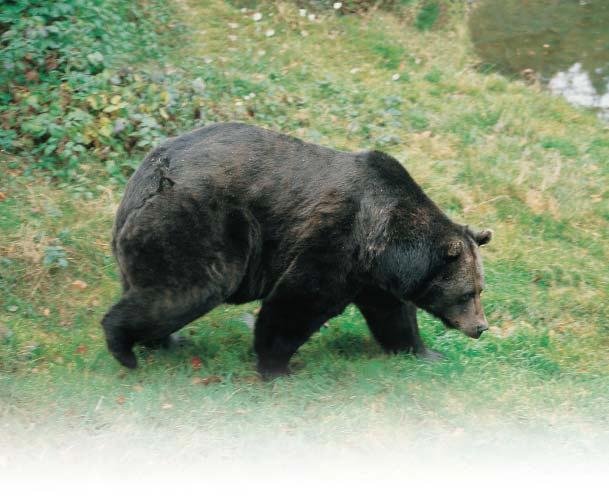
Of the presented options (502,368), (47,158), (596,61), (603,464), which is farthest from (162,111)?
(596,61)

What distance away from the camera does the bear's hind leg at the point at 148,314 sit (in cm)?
558

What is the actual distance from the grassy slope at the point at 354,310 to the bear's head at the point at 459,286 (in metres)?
0.40

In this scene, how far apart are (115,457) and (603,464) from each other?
10.1 ft

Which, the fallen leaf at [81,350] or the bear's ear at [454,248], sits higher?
the bear's ear at [454,248]

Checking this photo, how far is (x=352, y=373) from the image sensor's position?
6039 mm

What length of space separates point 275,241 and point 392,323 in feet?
3.90

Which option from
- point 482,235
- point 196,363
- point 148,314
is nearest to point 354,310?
point 482,235

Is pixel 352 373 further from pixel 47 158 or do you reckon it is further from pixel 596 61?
pixel 596 61

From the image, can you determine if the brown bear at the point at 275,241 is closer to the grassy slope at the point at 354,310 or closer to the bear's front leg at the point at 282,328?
the bear's front leg at the point at 282,328

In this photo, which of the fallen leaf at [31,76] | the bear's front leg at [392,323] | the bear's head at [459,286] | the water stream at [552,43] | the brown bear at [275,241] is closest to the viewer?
the brown bear at [275,241]

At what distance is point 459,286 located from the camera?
5.98 metres

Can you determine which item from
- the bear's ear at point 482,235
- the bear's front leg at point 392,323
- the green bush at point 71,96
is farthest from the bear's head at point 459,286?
the green bush at point 71,96

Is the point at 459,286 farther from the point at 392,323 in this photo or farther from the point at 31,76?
the point at 31,76

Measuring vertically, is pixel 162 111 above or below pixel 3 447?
above
